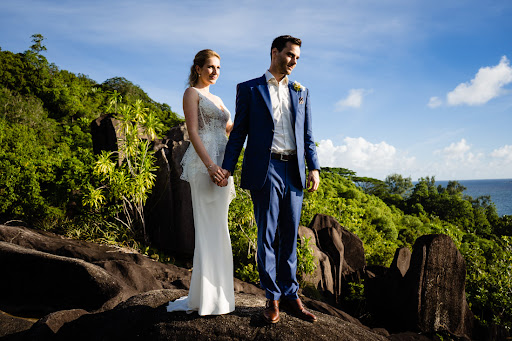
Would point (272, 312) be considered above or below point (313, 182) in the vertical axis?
below

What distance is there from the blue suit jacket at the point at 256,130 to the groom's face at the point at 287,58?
0.18m

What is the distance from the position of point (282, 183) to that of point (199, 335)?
4.89 ft

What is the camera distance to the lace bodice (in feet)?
11.2

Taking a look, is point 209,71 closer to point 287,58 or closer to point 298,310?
point 287,58

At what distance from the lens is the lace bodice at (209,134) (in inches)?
135

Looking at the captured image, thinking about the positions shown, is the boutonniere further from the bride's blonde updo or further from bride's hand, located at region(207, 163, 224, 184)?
bride's hand, located at region(207, 163, 224, 184)

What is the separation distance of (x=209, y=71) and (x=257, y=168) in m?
1.04

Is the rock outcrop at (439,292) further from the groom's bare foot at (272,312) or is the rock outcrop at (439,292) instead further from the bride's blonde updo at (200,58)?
the bride's blonde updo at (200,58)

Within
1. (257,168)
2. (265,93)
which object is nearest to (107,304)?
(257,168)

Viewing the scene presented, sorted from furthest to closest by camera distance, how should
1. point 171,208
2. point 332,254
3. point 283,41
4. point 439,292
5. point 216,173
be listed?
point 171,208
point 332,254
point 439,292
point 216,173
point 283,41

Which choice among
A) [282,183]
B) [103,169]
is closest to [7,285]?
[103,169]

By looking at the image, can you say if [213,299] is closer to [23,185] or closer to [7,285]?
[7,285]

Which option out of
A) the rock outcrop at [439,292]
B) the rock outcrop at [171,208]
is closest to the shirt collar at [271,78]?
the rock outcrop at [439,292]

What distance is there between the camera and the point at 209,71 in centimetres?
340
